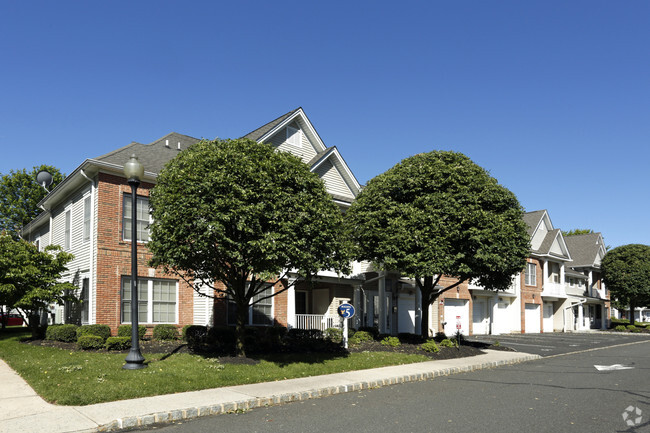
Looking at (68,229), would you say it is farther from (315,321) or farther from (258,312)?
(315,321)

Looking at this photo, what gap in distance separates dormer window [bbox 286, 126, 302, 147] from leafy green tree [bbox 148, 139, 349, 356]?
942 centimetres

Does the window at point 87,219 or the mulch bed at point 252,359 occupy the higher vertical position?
the window at point 87,219

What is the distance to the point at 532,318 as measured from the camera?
39375 mm

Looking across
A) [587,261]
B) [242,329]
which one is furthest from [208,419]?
[587,261]

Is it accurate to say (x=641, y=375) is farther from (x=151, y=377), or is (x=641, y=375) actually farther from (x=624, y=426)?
(x=151, y=377)

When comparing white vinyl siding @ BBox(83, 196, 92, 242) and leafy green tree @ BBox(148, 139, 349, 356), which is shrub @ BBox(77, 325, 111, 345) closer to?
white vinyl siding @ BBox(83, 196, 92, 242)

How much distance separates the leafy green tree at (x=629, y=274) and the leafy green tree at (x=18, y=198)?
4780 centimetres

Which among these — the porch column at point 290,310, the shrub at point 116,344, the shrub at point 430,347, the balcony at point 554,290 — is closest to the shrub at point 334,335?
the porch column at point 290,310

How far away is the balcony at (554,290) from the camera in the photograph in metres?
40.0

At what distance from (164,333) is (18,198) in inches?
1150

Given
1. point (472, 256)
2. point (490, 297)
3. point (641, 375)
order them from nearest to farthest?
point (641, 375) < point (472, 256) < point (490, 297)

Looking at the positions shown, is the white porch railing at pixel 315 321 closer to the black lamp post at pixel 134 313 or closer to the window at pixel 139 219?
the window at pixel 139 219

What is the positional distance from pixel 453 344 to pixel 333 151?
965 centimetres

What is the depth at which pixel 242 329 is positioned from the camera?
14.2m
